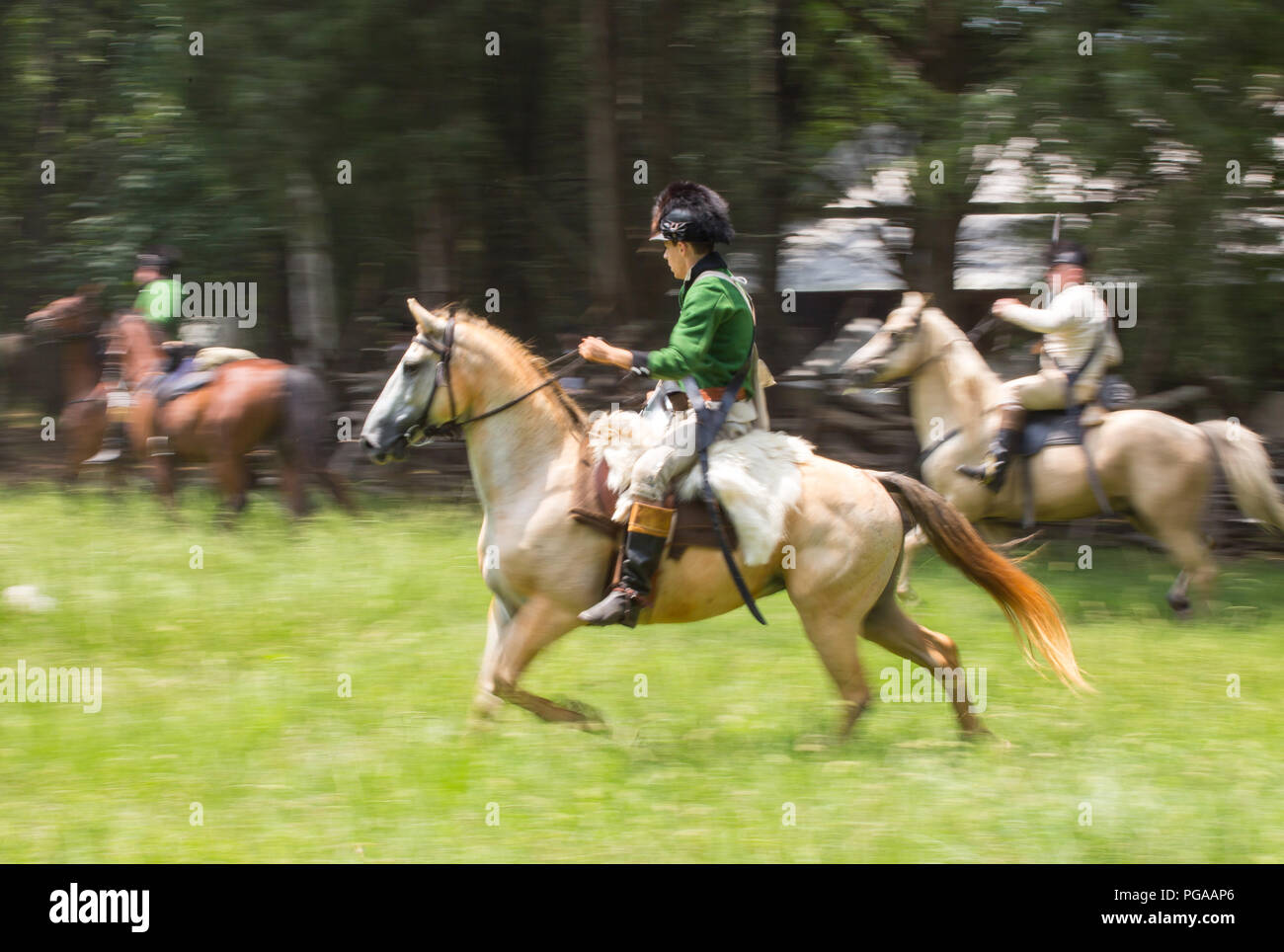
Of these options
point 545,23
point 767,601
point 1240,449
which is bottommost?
point 767,601

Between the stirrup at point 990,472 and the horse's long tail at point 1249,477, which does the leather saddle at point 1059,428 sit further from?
the horse's long tail at point 1249,477

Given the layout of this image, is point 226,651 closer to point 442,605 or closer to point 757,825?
point 442,605

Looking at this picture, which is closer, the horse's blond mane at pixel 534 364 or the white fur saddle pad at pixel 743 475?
the white fur saddle pad at pixel 743 475

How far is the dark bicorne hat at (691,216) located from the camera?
5.98m

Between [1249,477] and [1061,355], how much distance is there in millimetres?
1485

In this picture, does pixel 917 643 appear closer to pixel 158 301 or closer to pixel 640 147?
pixel 640 147

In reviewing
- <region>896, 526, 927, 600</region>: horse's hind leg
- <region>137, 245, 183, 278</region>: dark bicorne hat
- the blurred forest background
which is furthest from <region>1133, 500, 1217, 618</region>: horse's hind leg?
<region>137, 245, 183, 278</region>: dark bicorne hat

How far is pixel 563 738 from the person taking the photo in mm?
6062

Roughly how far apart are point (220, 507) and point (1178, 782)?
7.57 metres

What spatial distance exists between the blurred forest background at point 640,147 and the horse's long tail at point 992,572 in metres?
5.11

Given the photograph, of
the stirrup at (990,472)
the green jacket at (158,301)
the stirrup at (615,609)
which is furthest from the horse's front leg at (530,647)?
the green jacket at (158,301)

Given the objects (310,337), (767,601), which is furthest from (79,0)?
(767,601)

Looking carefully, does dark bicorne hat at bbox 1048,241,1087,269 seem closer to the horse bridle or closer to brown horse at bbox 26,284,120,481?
the horse bridle

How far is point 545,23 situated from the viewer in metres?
12.3
